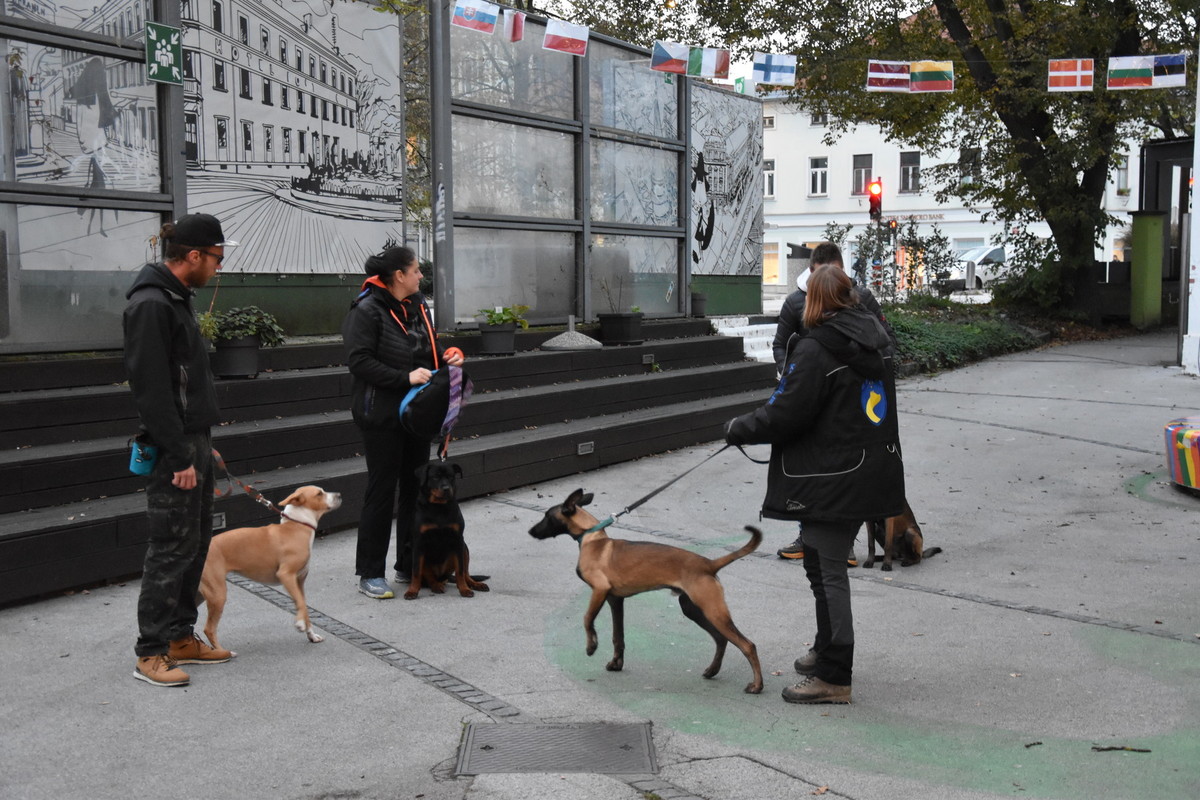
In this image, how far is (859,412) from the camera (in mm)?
4746

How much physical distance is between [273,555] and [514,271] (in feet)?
24.9

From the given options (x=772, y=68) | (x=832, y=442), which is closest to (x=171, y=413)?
(x=832, y=442)

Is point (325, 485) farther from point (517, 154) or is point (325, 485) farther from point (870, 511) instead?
point (517, 154)

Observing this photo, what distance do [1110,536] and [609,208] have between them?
7.80 metres

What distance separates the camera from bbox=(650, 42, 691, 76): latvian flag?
13.4 m

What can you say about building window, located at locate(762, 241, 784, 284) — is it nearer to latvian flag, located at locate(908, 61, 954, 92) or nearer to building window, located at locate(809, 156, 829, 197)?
building window, located at locate(809, 156, 829, 197)

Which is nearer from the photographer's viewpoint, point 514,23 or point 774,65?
point 514,23

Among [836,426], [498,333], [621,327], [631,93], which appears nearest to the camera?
[836,426]

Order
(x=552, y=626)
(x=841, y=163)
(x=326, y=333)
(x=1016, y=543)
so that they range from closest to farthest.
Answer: (x=552, y=626)
(x=1016, y=543)
(x=326, y=333)
(x=841, y=163)

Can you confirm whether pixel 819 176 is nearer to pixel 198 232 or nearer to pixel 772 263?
pixel 772 263

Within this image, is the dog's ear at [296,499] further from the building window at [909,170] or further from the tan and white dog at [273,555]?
the building window at [909,170]

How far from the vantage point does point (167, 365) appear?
478 centimetres

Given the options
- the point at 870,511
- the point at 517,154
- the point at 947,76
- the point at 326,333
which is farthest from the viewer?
the point at 947,76

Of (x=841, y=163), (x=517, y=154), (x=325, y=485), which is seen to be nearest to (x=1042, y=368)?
(x=517, y=154)
